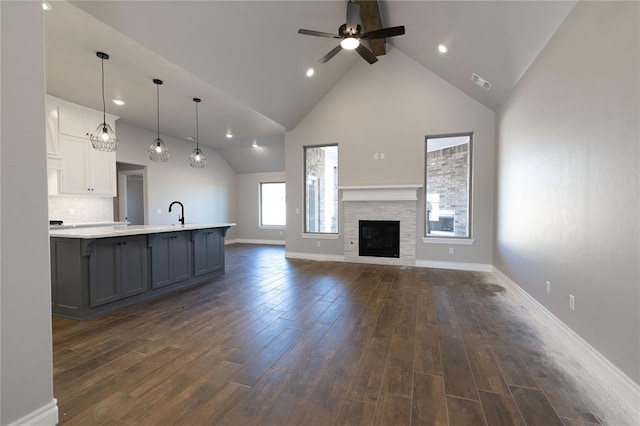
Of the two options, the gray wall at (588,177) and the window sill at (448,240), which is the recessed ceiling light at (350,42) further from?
the window sill at (448,240)

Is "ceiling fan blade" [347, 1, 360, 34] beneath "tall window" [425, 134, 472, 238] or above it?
above

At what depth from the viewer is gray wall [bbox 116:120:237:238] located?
6254 millimetres

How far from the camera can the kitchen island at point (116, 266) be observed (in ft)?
9.68

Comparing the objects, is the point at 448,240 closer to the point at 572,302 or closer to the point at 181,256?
the point at 572,302

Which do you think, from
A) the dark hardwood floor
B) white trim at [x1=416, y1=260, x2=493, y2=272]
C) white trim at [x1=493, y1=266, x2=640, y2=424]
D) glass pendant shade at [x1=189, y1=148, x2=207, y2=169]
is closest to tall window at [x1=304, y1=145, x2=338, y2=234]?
white trim at [x1=416, y1=260, x2=493, y2=272]

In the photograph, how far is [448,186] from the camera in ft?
18.0

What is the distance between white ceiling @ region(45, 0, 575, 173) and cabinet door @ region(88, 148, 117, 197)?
90cm

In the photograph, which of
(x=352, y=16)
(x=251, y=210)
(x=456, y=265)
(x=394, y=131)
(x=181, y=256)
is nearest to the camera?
A: (x=352, y=16)

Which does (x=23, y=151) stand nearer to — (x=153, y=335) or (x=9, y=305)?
(x=9, y=305)

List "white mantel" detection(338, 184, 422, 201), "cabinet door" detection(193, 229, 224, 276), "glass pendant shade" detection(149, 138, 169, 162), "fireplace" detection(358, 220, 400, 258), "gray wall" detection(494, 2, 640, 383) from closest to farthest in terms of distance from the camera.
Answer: "gray wall" detection(494, 2, 640, 383) < "glass pendant shade" detection(149, 138, 169, 162) < "cabinet door" detection(193, 229, 224, 276) < "white mantel" detection(338, 184, 422, 201) < "fireplace" detection(358, 220, 400, 258)

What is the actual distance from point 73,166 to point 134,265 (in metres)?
3.03

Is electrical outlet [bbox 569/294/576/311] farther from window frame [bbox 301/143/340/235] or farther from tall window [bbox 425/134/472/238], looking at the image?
window frame [bbox 301/143/340/235]

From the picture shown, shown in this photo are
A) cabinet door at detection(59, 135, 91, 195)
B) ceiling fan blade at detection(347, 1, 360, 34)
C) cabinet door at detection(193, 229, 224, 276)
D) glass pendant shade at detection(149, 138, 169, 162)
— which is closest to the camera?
ceiling fan blade at detection(347, 1, 360, 34)

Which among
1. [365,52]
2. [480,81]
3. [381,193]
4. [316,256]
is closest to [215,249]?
[316,256]
